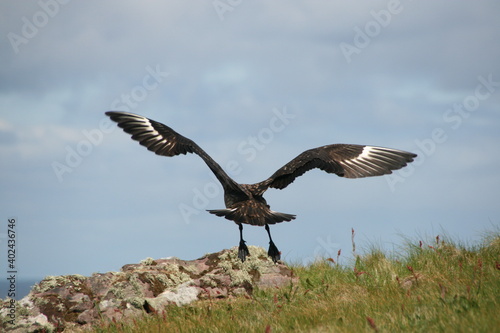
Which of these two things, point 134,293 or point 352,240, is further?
point 352,240

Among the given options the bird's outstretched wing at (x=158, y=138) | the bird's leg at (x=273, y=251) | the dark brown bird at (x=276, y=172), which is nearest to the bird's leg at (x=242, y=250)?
the dark brown bird at (x=276, y=172)

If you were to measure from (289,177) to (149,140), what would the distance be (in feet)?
8.46

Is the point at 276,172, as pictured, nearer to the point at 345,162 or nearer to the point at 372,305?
the point at 345,162

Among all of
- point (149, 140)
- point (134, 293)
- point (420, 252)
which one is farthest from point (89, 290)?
point (420, 252)

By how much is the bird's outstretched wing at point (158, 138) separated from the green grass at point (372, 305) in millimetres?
2293

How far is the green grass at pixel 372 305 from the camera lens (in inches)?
205

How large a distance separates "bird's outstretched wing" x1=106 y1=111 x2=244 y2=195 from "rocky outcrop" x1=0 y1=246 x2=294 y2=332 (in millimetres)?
1373

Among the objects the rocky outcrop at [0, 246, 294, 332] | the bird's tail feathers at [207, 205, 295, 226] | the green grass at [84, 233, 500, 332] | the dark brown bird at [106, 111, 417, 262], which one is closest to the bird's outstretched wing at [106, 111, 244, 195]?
the dark brown bird at [106, 111, 417, 262]

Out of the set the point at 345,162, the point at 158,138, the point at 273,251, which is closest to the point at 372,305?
the point at 273,251

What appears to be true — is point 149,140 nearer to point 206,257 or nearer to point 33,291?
point 206,257

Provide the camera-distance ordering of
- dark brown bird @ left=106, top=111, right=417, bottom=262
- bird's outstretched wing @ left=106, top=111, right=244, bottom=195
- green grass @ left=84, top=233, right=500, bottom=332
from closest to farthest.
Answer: green grass @ left=84, top=233, right=500, bottom=332 < dark brown bird @ left=106, top=111, right=417, bottom=262 < bird's outstretched wing @ left=106, top=111, right=244, bottom=195

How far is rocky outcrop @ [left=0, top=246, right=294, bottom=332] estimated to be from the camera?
7414 millimetres

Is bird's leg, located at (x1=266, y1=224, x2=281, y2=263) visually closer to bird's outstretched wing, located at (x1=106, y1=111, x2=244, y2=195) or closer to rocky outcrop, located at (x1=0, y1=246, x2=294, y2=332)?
rocky outcrop, located at (x1=0, y1=246, x2=294, y2=332)

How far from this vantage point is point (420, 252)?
9.12 metres
